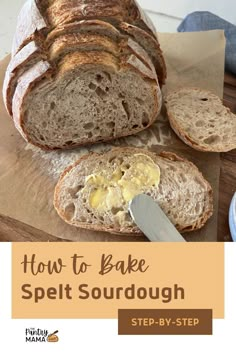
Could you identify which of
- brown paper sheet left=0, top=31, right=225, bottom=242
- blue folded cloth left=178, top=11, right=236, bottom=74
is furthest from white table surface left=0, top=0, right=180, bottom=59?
brown paper sheet left=0, top=31, right=225, bottom=242

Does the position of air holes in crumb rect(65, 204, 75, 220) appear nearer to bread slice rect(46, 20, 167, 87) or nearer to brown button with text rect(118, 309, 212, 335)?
brown button with text rect(118, 309, 212, 335)

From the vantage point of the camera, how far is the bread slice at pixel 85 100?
2107 millimetres

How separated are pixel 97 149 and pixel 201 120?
16.7 inches

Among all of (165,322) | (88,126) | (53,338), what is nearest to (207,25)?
(88,126)

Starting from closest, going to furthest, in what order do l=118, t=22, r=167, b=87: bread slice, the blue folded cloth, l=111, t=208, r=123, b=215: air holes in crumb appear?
l=111, t=208, r=123, b=215: air holes in crumb → l=118, t=22, r=167, b=87: bread slice → the blue folded cloth

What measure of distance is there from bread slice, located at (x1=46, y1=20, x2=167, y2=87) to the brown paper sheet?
0.96ft

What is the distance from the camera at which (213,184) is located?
217cm

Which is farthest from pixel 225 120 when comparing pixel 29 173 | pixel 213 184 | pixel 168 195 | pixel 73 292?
pixel 73 292

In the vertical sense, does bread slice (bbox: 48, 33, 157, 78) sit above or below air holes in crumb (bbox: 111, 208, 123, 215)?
above

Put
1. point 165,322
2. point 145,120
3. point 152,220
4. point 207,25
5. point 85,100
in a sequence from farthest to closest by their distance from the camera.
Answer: point 207,25
point 145,120
point 85,100
point 152,220
point 165,322

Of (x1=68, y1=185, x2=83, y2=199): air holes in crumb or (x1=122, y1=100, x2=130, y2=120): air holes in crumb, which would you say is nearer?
(x1=68, y1=185, x2=83, y2=199): air holes in crumb

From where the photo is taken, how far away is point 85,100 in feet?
7.24

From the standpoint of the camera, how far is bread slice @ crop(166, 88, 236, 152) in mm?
2258

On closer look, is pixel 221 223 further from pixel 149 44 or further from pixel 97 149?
pixel 149 44
